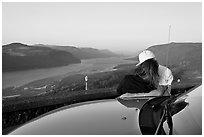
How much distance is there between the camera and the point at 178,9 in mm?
2838

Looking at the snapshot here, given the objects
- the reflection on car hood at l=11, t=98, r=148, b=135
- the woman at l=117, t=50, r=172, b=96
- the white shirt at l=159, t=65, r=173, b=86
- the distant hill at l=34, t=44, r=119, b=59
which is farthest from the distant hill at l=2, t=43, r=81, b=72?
the reflection on car hood at l=11, t=98, r=148, b=135

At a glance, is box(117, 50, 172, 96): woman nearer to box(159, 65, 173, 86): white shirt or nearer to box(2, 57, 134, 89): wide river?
box(159, 65, 173, 86): white shirt

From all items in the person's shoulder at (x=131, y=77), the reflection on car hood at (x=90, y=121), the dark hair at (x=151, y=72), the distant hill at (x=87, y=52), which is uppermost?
the distant hill at (x=87, y=52)

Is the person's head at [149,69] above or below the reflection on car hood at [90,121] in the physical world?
above

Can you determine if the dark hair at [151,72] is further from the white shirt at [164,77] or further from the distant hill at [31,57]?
the distant hill at [31,57]

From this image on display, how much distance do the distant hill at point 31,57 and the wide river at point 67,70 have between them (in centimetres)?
6

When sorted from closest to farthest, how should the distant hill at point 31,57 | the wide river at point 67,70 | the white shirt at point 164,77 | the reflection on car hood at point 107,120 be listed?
1. the reflection on car hood at point 107,120
2. the white shirt at point 164,77
3. the distant hill at point 31,57
4. the wide river at point 67,70

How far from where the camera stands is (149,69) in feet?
8.12

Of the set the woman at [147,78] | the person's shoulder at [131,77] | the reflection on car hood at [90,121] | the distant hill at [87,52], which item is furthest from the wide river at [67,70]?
the reflection on car hood at [90,121]

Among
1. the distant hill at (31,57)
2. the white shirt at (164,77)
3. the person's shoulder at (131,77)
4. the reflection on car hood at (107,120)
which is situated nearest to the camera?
the reflection on car hood at (107,120)

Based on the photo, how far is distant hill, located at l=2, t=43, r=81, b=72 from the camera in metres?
2.86

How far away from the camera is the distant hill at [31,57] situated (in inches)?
113

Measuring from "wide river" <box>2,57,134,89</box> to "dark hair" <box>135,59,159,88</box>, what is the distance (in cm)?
55

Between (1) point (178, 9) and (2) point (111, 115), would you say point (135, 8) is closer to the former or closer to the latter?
(1) point (178, 9)
